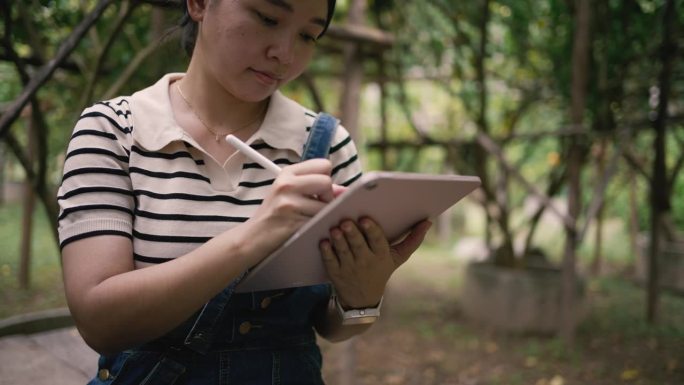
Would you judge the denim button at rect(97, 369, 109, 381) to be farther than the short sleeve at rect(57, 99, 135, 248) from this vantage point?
Yes

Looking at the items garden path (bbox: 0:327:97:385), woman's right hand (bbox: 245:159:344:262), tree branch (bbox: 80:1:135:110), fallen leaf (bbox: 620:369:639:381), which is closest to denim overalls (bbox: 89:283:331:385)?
woman's right hand (bbox: 245:159:344:262)

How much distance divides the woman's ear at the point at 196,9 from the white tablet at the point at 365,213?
0.57 m

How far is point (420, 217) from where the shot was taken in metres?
1.05

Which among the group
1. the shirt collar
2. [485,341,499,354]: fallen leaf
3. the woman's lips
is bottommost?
[485,341,499,354]: fallen leaf

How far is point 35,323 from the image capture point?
2320mm

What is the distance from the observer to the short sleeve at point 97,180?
3.22 ft

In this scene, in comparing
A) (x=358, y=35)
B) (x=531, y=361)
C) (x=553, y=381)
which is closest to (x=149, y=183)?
(x=358, y=35)

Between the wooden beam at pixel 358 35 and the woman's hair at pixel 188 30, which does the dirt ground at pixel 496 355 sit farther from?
the woman's hair at pixel 188 30

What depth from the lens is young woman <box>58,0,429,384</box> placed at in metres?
0.93

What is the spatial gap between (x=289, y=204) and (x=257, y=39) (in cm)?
38

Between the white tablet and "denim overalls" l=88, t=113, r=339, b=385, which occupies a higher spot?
the white tablet

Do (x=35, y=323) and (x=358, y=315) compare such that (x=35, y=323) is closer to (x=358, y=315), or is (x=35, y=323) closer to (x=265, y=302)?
(x=265, y=302)

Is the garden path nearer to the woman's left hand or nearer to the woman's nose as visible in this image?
the woman's left hand

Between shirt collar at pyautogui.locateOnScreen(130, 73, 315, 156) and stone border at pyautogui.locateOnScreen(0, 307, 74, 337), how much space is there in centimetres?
153
